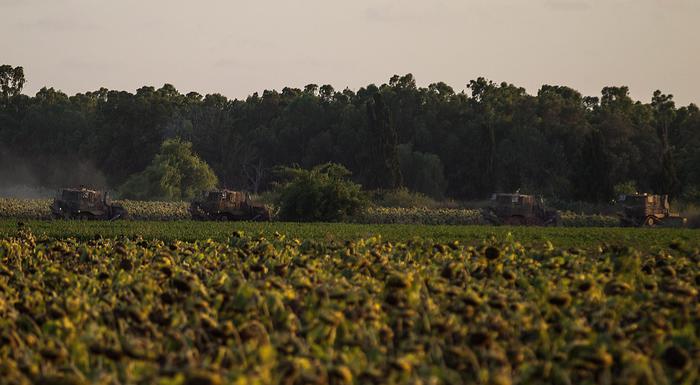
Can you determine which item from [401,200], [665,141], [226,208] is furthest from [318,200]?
[665,141]

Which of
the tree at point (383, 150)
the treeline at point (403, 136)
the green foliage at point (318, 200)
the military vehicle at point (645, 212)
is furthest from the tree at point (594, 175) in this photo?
the green foliage at point (318, 200)

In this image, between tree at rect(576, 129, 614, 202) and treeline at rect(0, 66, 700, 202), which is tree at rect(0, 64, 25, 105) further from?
tree at rect(576, 129, 614, 202)

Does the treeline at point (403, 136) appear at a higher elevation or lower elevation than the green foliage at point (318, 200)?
higher

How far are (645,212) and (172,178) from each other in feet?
117

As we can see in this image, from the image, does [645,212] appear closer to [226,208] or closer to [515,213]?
[515,213]

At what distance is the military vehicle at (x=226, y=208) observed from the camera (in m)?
51.5

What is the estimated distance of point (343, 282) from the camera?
1200 cm

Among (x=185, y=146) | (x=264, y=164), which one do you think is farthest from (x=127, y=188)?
(x=264, y=164)

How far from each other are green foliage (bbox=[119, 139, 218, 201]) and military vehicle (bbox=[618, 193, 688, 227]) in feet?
109

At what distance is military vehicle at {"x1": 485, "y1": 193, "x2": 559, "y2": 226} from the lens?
50844mm

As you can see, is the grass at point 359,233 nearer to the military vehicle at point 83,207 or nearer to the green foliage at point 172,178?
the military vehicle at point 83,207

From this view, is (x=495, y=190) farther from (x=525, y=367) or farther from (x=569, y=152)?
(x=525, y=367)

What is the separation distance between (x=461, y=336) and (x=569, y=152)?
71853 mm

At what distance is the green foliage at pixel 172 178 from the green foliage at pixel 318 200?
23773mm
